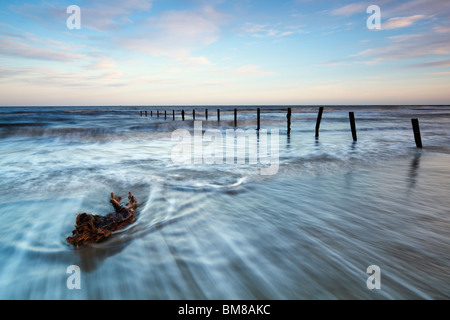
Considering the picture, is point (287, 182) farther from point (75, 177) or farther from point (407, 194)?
point (75, 177)

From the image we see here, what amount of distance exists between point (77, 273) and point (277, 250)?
228 centimetres

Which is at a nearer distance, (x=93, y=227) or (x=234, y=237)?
(x=93, y=227)

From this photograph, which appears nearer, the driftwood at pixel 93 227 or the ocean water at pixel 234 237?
the ocean water at pixel 234 237

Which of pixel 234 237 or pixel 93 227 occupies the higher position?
pixel 93 227

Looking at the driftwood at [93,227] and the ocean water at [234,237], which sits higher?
the driftwood at [93,227]

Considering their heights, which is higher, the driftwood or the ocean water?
the driftwood

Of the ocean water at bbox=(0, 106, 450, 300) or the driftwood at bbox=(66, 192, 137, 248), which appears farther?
the driftwood at bbox=(66, 192, 137, 248)

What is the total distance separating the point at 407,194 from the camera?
5199 mm
